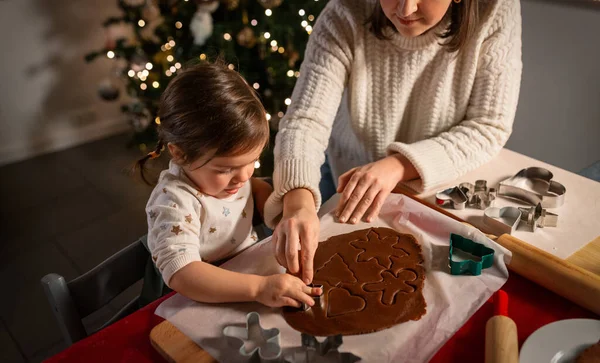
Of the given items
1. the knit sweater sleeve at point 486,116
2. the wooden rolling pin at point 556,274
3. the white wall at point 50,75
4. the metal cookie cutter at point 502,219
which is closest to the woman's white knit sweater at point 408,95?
the knit sweater sleeve at point 486,116

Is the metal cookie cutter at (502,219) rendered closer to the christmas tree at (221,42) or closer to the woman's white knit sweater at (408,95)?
the woman's white knit sweater at (408,95)

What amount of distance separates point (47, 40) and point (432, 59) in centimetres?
242

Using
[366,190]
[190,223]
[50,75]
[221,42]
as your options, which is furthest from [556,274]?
[50,75]

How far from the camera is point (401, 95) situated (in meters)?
1.25

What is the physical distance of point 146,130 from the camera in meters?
2.80

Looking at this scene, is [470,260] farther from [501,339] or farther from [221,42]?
[221,42]

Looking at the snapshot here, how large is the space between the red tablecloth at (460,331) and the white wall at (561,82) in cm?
137

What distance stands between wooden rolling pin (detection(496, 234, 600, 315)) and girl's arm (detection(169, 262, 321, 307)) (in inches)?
14.0

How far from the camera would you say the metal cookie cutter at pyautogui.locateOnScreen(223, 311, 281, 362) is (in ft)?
2.35

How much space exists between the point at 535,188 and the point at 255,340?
0.71m

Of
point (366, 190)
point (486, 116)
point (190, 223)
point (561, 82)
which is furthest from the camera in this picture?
point (561, 82)

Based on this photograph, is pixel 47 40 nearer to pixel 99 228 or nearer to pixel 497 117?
pixel 99 228

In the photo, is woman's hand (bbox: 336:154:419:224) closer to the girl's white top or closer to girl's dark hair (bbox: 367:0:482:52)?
the girl's white top

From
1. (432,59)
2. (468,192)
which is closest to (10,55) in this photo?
(432,59)
